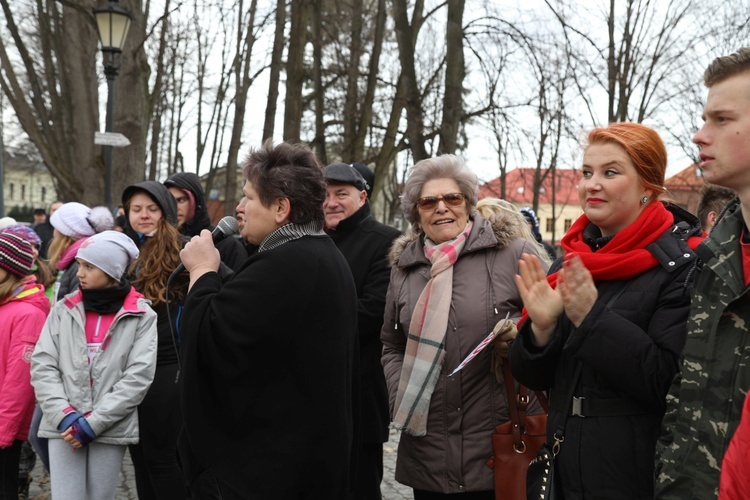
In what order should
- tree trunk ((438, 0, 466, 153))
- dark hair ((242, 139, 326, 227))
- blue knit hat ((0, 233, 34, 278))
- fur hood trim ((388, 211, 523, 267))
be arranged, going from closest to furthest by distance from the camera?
dark hair ((242, 139, 326, 227))
fur hood trim ((388, 211, 523, 267))
blue knit hat ((0, 233, 34, 278))
tree trunk ((438, 0, 466, 153))

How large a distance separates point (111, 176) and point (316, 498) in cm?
952

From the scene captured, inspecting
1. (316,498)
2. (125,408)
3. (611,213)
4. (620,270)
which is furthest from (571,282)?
(125,408)

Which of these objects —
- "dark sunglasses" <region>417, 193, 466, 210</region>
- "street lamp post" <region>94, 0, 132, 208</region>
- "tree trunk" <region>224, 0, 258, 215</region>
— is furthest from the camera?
"tree trunk" <region>224, 0, 258, 215</region>

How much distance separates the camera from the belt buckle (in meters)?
2.76

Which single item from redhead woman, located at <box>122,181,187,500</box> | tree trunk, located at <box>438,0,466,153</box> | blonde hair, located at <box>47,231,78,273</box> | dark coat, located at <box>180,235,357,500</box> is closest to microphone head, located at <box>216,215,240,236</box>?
dark coat, located at <box>180,235,357,500</box>

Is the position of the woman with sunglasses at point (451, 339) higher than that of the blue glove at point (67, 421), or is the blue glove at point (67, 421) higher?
the woman with sunglasses at point (451, 339)

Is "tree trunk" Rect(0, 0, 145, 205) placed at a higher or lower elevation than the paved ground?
higher

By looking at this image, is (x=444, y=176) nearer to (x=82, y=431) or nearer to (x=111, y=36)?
(x=82, y=431)

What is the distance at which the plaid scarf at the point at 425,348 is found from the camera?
3.87 metres

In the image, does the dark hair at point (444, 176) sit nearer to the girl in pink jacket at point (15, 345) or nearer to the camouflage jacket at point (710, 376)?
the camouflage jacket at point (710, 376)

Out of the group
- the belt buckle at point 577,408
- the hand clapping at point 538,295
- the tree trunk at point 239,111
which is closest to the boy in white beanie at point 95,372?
the hand clapping at point 538,295

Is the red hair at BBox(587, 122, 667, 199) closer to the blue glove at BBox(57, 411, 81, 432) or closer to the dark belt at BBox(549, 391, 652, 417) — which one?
the dark belt at BBox(549, 391, 652, 417)

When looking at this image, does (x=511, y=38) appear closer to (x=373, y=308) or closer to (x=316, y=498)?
(x=373, y=308)

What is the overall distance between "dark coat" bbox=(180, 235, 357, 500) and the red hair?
4.17 ft
